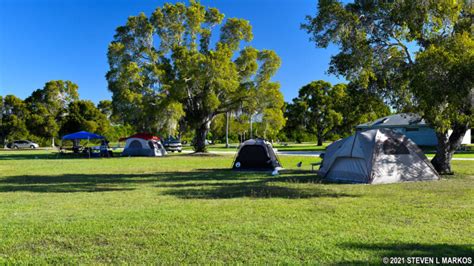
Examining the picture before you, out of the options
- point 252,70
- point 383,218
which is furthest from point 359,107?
point 252,70

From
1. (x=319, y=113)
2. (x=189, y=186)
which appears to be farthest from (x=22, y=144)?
(x=189, y=186)

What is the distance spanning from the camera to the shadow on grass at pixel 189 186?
32.5 feet

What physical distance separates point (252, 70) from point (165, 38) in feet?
23.5

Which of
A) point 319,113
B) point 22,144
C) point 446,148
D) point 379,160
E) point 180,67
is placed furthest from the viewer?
point 22,144

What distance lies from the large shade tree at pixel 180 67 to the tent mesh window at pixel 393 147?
17749 mm

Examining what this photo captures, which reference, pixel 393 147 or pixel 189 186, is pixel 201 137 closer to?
pixel 189 186

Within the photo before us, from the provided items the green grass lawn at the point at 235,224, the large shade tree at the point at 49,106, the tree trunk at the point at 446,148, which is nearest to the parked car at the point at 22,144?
the large shade tree at the point at 49,106

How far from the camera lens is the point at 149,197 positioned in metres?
9.46

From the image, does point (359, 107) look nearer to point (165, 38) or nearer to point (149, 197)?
point (149, 197)

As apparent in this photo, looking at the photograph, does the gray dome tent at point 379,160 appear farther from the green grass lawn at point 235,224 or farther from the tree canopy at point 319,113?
the tree canopy at point 319,113

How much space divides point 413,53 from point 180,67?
18.5m

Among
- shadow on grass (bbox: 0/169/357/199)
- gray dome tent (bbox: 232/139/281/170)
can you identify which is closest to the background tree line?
gray dome tent (bbox: 232/139/281/170)

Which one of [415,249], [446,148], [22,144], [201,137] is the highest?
[201,137]

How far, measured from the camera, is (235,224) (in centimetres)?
638
